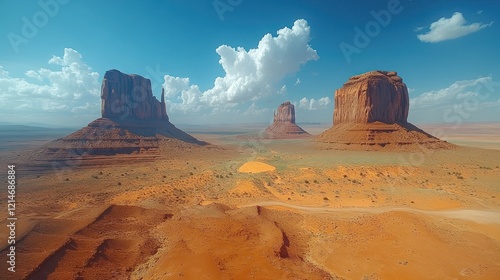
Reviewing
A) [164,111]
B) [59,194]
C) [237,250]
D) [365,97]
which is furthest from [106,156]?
[365,97]

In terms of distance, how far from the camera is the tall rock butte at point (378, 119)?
56.2m

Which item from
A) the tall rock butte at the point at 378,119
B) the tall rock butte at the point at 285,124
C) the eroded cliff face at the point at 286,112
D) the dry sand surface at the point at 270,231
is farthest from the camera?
the eroded cliff face at the point at 286,112

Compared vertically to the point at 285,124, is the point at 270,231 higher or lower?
lower

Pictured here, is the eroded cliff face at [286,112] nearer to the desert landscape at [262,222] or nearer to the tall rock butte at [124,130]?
the tall rock butte at [124,130]

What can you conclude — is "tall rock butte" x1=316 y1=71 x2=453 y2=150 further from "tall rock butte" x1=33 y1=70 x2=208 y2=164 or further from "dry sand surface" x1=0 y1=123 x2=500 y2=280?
"tall rock butte" x1=33 y1=70 x2=208 y2=164

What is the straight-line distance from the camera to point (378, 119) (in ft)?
210

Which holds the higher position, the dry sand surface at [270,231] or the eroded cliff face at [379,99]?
the eroded cliff face at [379,99]

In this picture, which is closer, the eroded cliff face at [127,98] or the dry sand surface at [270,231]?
the dry sand surface at [270,231]

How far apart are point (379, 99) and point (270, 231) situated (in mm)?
62449

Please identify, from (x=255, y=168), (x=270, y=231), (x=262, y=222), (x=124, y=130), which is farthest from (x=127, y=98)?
(x=270, y=231)

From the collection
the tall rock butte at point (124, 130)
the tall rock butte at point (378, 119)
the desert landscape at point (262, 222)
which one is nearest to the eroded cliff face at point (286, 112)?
the tall rock butte at point (378, 119)

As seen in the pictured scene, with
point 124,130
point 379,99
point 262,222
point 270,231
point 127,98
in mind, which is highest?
point 127,98

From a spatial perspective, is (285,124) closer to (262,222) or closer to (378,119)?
(378,119)

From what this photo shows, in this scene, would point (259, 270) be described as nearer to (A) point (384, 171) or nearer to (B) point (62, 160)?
(A) point (384, 171)
